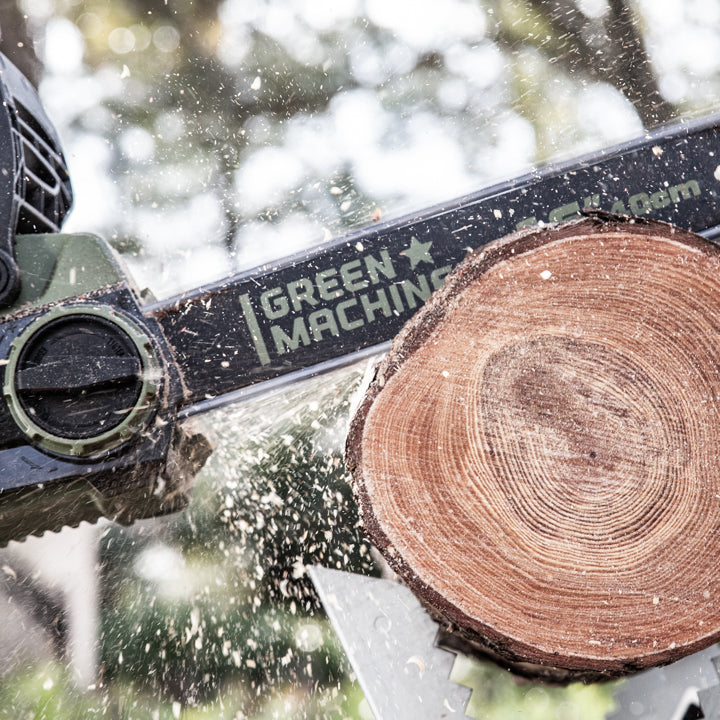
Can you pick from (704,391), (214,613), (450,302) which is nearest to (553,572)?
(704,391)

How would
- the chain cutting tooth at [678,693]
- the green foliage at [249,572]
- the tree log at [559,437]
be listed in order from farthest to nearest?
1. the green foliage at [249,572]
2. the chain cutting tooth at [678,693]
3. the tree log at [559,437]

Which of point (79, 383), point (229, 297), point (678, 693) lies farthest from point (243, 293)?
point (678, 693)

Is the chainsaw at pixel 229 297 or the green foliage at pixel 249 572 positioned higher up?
the chainsaw at pixel 229 297

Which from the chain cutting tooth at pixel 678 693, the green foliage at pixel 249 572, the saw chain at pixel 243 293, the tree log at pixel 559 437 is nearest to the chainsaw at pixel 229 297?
the saw chain at pixel 243 293

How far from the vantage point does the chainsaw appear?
1.18m

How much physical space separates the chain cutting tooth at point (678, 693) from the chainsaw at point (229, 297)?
48.1 inches

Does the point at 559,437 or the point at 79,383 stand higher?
the point at 79,383

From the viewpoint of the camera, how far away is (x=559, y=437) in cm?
103

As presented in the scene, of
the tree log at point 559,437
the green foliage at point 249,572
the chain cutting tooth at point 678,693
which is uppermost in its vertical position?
the tree log at point 559,437

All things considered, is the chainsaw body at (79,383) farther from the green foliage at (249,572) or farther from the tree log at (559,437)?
the green foliage at (249,572)

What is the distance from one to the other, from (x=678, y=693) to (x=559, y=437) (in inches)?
46.0

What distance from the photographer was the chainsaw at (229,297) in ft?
3.86

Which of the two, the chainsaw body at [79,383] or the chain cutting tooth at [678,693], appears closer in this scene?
the chainsaw body at [79,383]

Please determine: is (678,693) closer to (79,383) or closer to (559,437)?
(559,437)
